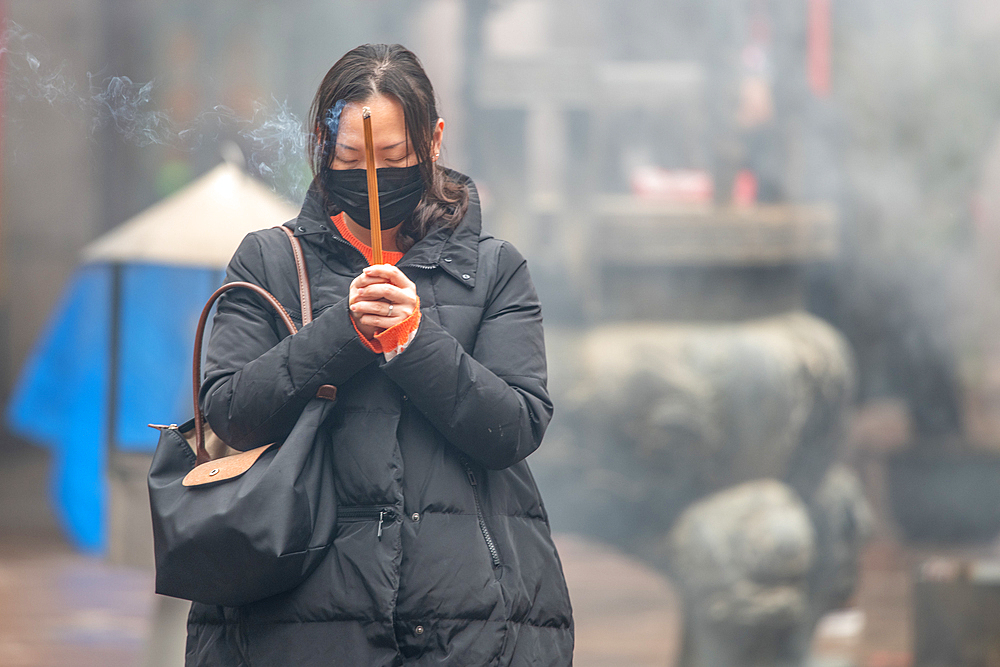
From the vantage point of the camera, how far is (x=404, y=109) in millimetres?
1103

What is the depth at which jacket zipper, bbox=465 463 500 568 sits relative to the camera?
108cm

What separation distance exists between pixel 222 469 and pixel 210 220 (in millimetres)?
1626

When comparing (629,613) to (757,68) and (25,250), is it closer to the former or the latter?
(757,68)

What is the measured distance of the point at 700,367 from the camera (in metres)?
3.67

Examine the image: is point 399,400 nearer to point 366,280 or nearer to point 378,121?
point 366,280

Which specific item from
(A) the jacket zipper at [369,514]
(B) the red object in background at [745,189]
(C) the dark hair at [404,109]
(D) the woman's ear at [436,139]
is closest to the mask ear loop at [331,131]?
(C) the dark hair at [404,109]

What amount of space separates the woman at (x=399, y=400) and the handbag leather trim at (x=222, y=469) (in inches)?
0.9

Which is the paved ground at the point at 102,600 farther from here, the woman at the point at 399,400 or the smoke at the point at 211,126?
the woman at the point at 399,400

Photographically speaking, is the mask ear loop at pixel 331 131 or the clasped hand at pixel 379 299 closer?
the clasped hand at pixel 379 299

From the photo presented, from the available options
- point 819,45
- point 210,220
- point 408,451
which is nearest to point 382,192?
point 408,451

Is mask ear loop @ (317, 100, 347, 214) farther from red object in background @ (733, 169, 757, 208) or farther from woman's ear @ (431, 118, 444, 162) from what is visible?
red object in background @ (733, 169, 757, 208)

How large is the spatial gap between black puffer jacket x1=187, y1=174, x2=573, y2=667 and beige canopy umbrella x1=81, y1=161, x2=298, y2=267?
4.47 feet

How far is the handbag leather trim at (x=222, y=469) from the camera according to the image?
1.02m

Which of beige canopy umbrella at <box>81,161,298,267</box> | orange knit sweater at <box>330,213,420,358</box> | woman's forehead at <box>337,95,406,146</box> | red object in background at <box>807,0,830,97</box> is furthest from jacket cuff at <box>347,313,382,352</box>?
red object in background at <box>807,0,830,97</box>
